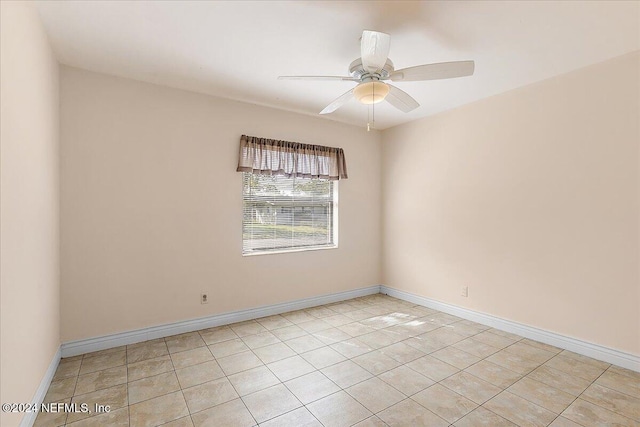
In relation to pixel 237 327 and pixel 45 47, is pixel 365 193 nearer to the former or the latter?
pixel 237 327

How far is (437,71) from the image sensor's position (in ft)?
7.02

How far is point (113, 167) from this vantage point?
2.87m

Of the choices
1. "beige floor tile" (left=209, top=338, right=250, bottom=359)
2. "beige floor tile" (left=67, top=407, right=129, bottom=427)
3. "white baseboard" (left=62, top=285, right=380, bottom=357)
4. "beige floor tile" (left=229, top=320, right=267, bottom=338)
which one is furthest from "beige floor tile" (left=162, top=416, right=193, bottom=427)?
"white baseboard" (left=62, top=285, right=380, bottom=357)

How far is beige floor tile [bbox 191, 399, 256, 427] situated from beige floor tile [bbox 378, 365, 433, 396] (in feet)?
3.41

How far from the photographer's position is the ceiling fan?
1983 mm

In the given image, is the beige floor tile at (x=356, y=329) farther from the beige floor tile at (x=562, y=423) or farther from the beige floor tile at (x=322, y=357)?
the beige floor tile at (x=562, y=423)

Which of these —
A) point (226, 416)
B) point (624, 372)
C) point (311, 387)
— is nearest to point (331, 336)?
point (311, 387)

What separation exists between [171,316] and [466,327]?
3.18 meters

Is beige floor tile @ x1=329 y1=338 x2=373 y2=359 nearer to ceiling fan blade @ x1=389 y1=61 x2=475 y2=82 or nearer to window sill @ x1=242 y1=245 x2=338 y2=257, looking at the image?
window sill @ x1=242 y1=245 x2=338 y2=257

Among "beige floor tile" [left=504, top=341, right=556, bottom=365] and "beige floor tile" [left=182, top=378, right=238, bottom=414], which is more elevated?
"beige floor tile" [left=504, top=341, right=556, bottom=365]

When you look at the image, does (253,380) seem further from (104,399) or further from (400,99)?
(400,99)

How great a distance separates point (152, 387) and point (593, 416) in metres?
2.95

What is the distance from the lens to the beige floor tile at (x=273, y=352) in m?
2.69

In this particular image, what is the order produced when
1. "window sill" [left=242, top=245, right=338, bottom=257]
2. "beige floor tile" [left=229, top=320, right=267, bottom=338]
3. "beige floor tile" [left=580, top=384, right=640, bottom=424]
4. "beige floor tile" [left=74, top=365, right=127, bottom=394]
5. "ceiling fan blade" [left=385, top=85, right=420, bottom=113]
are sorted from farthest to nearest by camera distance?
"window sill" [left=242, top=245, right=338, bottom=257], "beige floor tile" [left=229, top=320, right=267, bottom=338], "ceiling fan blade" [left=385, top=85, right=420, bottom=113], "beige floor tile" [left=74, top=365, right=127, bottom=394], "beige floor tile" [left=580, top=384, right=640, bottom=424]
